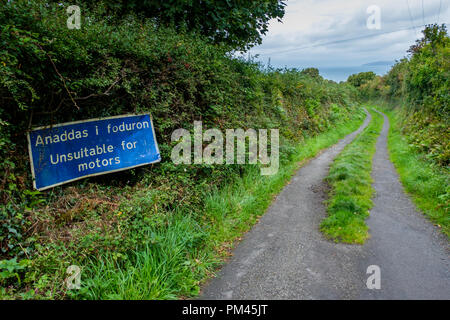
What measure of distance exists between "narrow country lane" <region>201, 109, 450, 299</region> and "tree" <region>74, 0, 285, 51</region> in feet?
16.8

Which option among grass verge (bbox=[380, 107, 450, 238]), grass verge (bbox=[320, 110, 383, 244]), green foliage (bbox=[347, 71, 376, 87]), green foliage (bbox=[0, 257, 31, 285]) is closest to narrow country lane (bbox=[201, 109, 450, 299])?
grass verge (bbox=[320, 110, 383, 244])

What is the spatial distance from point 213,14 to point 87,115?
176 inches

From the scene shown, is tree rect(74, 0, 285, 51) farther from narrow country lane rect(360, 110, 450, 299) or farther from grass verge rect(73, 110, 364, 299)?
narrow country lane rect(360, 110, 450, 299)

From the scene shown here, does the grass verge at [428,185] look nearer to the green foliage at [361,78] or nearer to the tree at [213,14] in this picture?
the tree at [213,14]

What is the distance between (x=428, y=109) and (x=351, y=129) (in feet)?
24.7

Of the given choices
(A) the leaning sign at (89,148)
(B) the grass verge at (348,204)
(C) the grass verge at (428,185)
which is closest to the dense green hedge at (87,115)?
(A) the leaning sign at (89,148)

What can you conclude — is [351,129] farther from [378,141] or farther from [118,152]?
[118,152]

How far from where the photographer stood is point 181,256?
3.60 meters

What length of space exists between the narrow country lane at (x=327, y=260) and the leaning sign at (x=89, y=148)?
244 centimetres

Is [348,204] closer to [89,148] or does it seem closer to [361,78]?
[89,148]

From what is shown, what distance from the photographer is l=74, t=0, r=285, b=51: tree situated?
623 cm
